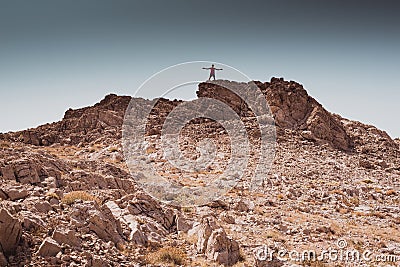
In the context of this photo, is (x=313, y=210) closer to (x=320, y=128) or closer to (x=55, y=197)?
(x=55, y=197)

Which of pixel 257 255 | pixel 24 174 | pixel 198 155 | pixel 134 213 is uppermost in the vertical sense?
pixel 198 155

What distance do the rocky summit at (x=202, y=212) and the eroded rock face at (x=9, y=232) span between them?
16 mm

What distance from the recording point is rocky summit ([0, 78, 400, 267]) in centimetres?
661

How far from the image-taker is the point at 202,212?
11688 millimetres

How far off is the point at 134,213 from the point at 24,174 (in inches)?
124

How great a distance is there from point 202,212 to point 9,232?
A: 265 inches

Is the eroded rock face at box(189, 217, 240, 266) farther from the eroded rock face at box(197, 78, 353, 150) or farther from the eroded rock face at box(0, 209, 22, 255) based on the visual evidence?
the eroded rock face at box(197, 78, 353, 150)

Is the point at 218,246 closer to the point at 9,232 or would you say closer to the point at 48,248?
the point at 48,248

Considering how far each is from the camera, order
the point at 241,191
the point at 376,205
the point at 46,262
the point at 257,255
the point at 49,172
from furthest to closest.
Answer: the point at 241,191, the point at 376,205, the point at 49,172, the point at 257,255, the point at 46,262

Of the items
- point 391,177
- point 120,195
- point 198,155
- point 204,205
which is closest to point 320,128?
point 391,177

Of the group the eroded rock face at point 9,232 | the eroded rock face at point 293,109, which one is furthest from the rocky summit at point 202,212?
the eroded rock face at point 293,109

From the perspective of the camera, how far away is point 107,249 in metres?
6.73

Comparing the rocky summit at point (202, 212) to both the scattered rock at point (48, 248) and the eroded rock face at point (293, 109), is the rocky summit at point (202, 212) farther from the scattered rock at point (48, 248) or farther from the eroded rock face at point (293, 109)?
the eroded rock face at point (293, 109)

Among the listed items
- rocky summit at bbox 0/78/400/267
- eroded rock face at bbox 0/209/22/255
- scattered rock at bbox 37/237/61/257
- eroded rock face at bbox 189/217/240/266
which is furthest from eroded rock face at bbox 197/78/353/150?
eroded rock face at bbox 0/209/22/255
